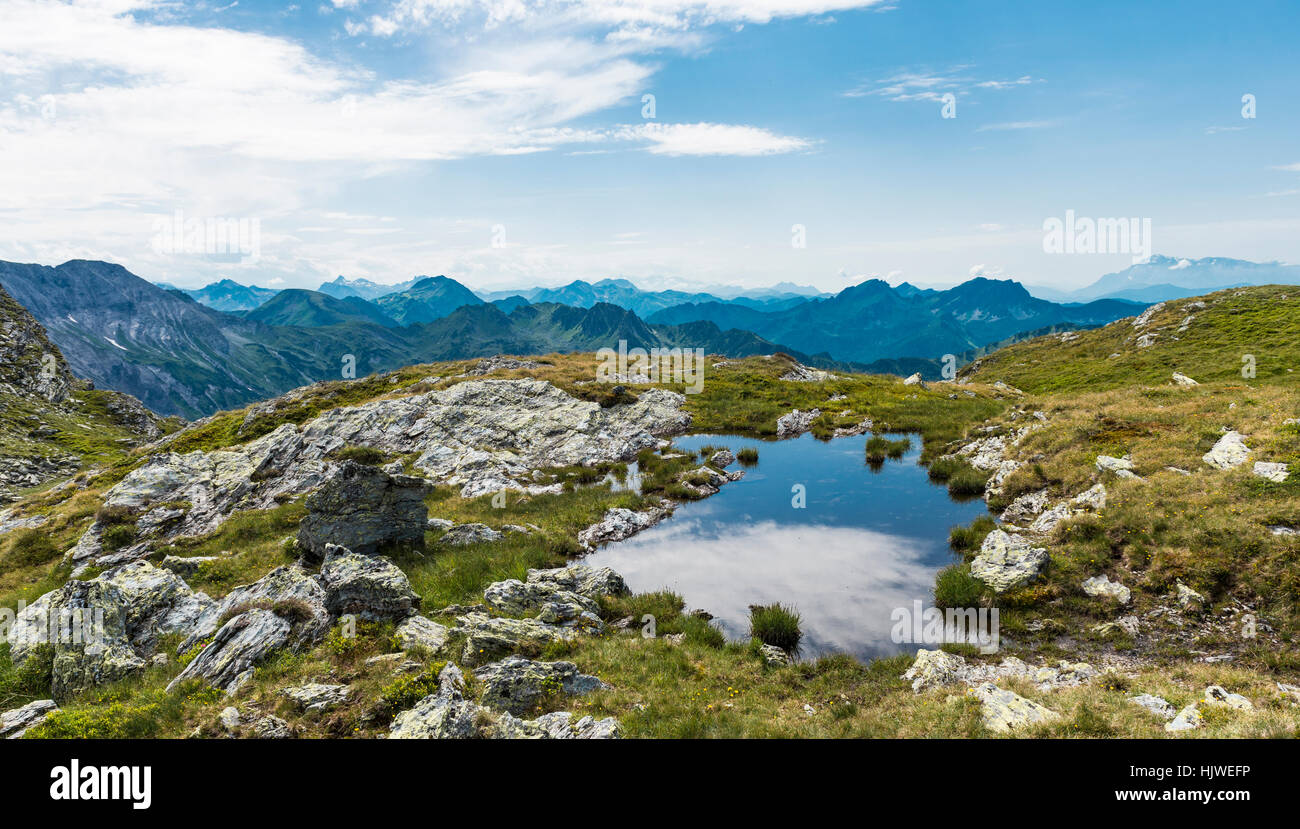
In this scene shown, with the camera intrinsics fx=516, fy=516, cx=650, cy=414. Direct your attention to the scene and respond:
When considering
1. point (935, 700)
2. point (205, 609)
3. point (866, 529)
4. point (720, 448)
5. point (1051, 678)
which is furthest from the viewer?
point (720, 448)

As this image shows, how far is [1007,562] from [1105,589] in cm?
317

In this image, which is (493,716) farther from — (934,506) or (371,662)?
(934,506)

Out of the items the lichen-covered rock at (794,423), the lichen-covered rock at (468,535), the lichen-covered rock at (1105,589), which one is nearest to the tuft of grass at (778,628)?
the lichen-covered rock at (1105,589)

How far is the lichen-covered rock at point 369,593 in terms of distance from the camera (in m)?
19.4

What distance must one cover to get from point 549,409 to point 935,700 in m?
48.0

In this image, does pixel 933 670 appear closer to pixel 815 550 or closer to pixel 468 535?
pixel 815 550

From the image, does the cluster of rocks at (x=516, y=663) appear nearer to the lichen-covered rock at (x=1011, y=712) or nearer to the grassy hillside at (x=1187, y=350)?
the lichen-covered rock at (x=1011, y=712)

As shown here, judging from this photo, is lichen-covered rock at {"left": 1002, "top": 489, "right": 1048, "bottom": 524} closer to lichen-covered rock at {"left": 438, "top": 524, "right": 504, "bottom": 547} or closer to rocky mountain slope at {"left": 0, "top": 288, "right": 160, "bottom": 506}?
lichen-covered rock at {"left": 438, "top": 524, "right": 504, "bottom": 547}

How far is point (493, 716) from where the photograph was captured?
13.5 metres

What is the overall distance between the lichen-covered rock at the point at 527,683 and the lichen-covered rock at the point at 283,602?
6637 millimetres

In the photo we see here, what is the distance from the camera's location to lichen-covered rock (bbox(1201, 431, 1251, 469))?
23.8m
